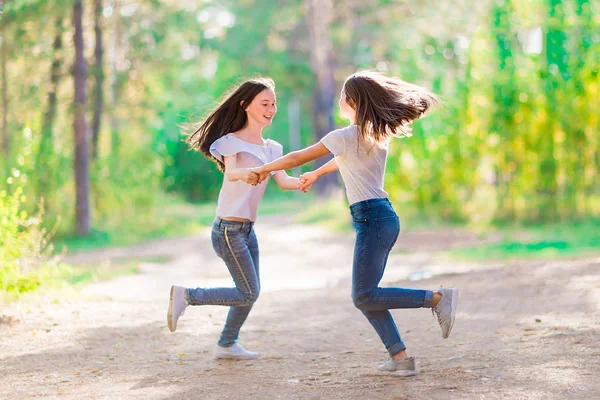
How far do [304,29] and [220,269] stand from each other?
1058 inches

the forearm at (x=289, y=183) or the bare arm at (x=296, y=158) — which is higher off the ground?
the bare arm at (x=296, y=158)

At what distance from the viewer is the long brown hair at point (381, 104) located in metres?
5.10

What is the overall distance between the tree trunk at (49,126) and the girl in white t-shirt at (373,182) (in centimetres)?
1348

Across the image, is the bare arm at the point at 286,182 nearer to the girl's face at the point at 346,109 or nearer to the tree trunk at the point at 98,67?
the girl's face at the point at 346,109

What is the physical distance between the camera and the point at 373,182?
511 centimetres

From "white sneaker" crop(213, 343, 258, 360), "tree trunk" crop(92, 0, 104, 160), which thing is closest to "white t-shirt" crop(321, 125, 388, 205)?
"white sneaker" crop(213, 343, 258, 360)

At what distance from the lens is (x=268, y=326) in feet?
24.7

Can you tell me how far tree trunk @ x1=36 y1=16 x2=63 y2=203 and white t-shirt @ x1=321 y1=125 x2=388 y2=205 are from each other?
13.5m

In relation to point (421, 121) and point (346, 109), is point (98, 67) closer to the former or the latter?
point (421, 121)

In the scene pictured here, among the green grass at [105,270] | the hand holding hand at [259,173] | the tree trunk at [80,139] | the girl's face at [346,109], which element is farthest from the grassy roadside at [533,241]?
the hand holding hand at [259,173]

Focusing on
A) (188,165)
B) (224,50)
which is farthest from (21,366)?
(188,165)

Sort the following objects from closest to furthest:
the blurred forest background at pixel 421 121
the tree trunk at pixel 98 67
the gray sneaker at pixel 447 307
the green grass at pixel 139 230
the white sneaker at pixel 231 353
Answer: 1. the gray sneaker at pixel 447 307
2. the white sneaker at pixel 231 353
3. the blurred forest background at pixel 421 121
4. the green grass at pixel 139 230
5. the tree trunk at pixel 98 67

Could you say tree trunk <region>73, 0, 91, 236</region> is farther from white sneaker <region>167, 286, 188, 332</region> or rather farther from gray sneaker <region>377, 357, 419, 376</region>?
gray sneaker <region>377, 357, 419, 376</region>

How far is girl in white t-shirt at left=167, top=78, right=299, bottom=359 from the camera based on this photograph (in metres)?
5.58
